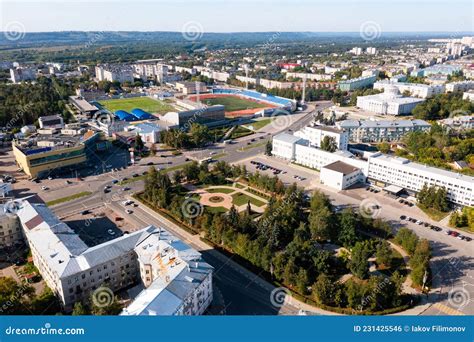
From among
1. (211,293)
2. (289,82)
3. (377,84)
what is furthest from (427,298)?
(289,82)

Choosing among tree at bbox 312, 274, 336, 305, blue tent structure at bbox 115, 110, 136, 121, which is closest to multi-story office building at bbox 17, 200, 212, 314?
tree at bbox 312, 274, 336, 305

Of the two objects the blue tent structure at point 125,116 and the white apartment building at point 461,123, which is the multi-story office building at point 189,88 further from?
the white apartment building at point 461,123

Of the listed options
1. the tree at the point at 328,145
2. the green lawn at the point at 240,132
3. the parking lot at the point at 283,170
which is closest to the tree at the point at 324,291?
the parking lot at the point at 283,170

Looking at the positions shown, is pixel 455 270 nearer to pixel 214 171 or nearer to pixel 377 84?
pixel 214 171

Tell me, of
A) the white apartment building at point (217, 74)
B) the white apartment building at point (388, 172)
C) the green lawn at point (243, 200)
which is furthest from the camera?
the white apartment building at point (217, 74)

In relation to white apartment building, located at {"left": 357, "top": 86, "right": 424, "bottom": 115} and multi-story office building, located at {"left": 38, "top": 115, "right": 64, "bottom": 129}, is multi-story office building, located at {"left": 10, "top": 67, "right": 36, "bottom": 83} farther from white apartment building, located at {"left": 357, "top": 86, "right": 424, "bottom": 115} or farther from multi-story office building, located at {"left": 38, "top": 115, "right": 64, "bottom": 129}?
white apartment building, located at {"left": 357, "top": 86, "right": 424, "bottom": 115}
